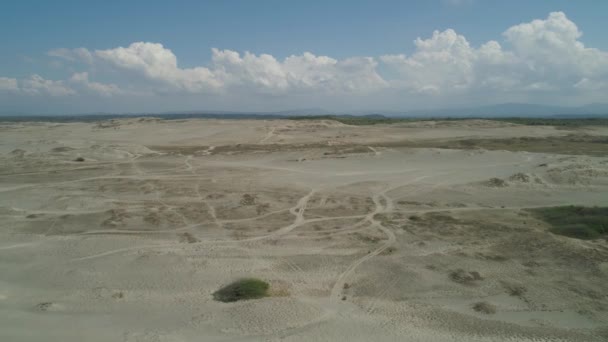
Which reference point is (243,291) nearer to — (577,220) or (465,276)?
(465,276)

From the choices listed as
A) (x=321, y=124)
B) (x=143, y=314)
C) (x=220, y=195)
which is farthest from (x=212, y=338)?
(x=321, y=124)

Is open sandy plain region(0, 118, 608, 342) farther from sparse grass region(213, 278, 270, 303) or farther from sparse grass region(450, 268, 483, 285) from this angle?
sparse grass region(213, 278, 270, 303)

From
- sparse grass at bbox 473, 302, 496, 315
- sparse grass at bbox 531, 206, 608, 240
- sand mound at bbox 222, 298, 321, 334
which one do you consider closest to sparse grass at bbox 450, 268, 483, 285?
sparse grass at bbox 473, 302, 496, 315

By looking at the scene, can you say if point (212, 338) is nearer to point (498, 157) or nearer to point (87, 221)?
point (87, 221)

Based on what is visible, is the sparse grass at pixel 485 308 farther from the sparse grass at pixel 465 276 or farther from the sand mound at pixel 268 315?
the sand mound at pixel 268 315

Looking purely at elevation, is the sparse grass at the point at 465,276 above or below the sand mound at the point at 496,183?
below

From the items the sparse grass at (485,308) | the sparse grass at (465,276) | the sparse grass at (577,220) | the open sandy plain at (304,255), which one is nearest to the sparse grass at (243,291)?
the open sandy plain at (304,255)

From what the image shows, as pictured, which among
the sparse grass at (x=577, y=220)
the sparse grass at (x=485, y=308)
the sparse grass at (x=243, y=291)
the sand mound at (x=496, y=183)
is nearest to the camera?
the sparse grass at (x=485, y=308)

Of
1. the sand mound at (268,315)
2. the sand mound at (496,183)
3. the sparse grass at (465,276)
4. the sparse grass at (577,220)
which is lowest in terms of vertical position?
the sand mound at (268,315)
